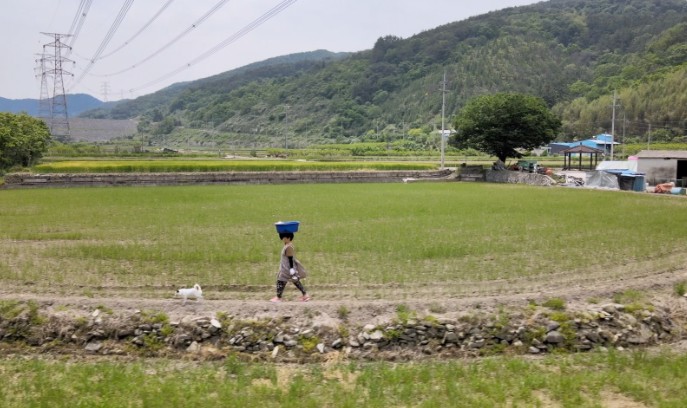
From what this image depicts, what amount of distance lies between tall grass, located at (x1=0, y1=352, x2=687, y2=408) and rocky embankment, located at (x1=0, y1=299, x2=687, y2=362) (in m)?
0.51

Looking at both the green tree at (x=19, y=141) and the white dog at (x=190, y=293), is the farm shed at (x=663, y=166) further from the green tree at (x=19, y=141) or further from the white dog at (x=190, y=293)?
the green tree at (x=19, y=141)

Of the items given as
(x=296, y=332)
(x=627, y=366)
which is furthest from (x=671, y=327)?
(x=296, y=332)

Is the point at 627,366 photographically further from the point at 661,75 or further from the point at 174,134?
the point at 174,134

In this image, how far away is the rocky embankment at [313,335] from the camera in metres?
9.24

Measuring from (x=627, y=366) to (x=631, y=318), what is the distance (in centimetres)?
187

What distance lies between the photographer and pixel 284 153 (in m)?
88.5

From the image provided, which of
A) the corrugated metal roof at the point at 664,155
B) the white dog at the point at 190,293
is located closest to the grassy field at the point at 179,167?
the corrugated metal roof at the point at 664,155

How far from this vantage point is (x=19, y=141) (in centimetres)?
4831

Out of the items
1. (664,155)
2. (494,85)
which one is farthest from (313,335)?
(494,85)

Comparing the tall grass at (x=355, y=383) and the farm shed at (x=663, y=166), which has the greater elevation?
the farm shed at (x=663, y=166)

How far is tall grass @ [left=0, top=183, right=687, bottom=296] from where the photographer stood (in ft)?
44.1

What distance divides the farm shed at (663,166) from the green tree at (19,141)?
53.4 metres

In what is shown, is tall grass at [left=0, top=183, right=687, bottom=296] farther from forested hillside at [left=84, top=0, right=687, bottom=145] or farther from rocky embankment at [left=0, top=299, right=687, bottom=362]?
forested hillside at [left=84, top=0, right=687, bottom=145]

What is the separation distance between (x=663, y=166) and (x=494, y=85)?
10729cm
